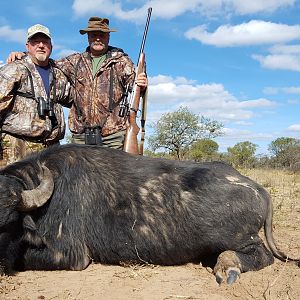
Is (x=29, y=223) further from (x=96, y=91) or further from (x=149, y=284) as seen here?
(x=96, y=91)

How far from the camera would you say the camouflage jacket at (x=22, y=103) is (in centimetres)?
648

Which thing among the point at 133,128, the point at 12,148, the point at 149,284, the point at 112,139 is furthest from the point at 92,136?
the point at 149,284

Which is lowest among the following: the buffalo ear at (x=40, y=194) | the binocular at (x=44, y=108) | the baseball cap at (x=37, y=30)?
the buffalo ear at (x=40, y=194)

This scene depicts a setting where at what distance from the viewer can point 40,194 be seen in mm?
4340

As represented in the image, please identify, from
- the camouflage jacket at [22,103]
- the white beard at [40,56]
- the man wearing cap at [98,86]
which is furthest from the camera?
the man wearing cap at [98,86]

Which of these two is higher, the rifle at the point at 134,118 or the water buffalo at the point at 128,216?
the rifle at the point at 134,118

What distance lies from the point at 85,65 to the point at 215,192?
11.5 ft

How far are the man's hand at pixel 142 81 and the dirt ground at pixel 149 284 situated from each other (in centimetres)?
342

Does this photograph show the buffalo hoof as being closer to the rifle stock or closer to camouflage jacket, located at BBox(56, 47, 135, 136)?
the rifle stock

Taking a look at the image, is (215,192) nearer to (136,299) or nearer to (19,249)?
(136,299)

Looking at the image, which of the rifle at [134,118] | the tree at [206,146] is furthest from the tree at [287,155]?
the rifle at [134,118]

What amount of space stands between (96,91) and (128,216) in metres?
3.16

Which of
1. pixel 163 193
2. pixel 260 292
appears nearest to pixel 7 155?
pixel 163 193

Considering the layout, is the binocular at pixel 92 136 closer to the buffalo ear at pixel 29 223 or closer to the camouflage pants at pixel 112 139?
the camouflage pants at pixel 112 139
